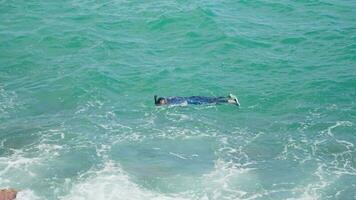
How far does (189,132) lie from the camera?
1747 inches

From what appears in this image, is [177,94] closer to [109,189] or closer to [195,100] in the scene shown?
[195,100]

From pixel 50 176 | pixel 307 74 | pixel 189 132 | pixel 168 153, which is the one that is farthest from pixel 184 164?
pixel 307 74

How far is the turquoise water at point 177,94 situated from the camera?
1511 inches

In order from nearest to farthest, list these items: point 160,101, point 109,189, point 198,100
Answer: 1. point 109,189
2. point 160,101
3. point 198,100

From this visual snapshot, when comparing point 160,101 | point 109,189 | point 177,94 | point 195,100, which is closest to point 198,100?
point 195,100

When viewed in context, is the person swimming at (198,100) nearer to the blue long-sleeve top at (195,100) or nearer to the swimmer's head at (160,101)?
the blue long-sleeve top at (195,100)

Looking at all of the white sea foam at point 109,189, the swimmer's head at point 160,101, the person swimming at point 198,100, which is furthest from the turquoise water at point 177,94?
the swimmer's head at point 160,101

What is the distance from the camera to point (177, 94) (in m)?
50.2

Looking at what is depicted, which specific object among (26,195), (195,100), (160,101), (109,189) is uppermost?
(160,101)

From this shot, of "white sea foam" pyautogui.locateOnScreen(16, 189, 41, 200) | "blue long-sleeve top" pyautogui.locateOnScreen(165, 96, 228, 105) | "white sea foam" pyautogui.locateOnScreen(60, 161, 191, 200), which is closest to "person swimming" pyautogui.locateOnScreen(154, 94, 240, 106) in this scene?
"blue long-sleeve top" pyautogui.locateOnScreen(165, 96, 228, 105)

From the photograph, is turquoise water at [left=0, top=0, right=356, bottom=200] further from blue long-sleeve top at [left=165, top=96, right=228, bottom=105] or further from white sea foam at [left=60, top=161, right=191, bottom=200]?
blue long-sleeve top at [left=165, top=96, right=228, bottom=105]

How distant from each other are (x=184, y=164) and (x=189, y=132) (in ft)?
15.5

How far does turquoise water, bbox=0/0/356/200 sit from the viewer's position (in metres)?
38.4

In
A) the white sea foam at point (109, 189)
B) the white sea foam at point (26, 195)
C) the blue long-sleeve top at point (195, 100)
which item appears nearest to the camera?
the white sea foam at point (26, 195)
